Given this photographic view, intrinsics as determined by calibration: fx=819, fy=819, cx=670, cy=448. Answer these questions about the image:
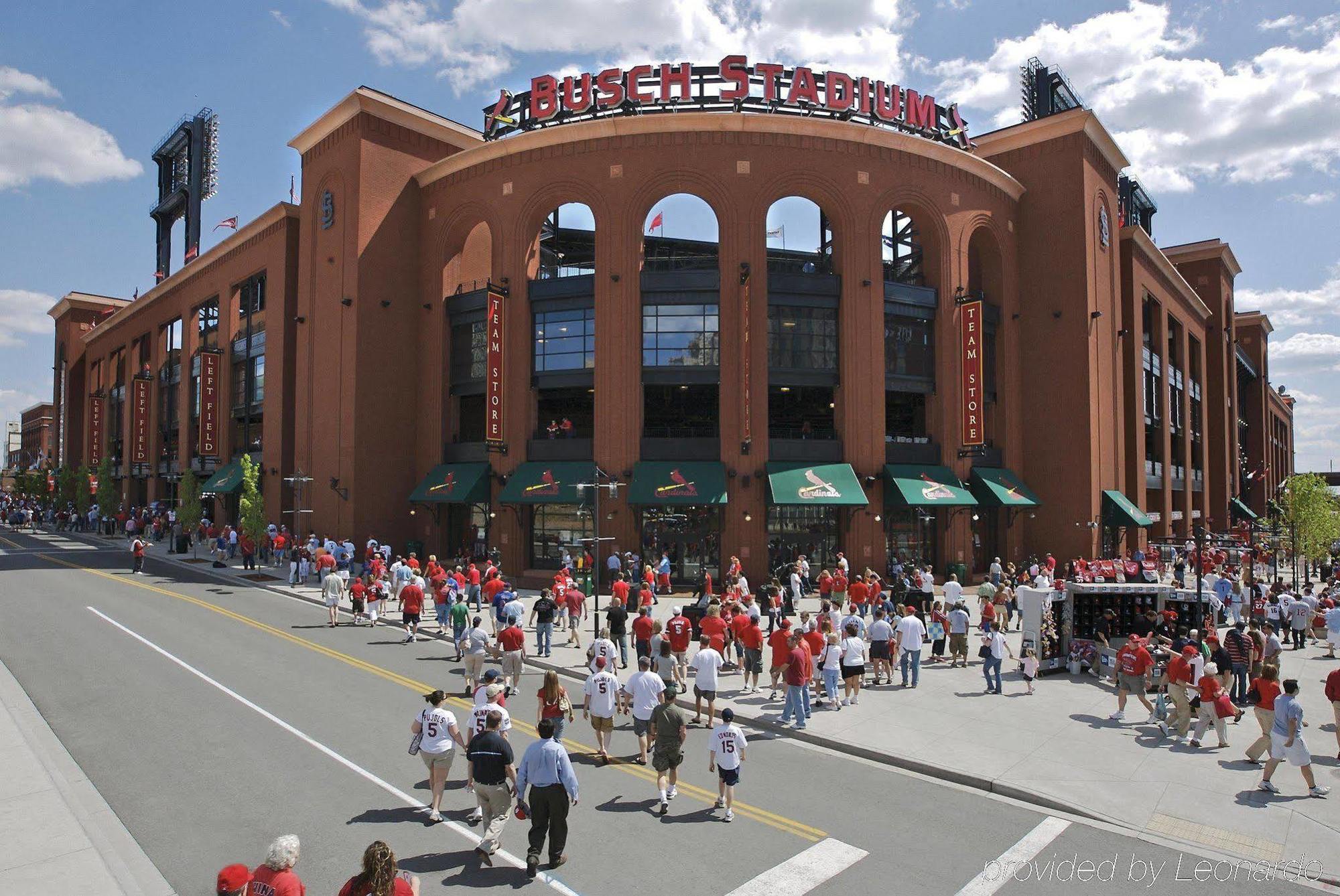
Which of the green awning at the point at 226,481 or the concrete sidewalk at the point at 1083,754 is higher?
the green awning at the point at 226,481

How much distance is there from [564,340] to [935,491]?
16980 mm

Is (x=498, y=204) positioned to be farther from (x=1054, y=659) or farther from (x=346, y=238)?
(x=1054, y=659)

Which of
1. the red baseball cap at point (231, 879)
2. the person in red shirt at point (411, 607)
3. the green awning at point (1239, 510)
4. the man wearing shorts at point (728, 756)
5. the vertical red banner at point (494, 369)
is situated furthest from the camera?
the green awning at point (1239, 510)

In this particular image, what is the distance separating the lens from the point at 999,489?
36.0 meters

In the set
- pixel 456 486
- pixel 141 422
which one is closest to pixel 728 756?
pixel 456 486

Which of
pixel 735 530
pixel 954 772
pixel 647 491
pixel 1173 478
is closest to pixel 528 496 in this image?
pixel 647 491

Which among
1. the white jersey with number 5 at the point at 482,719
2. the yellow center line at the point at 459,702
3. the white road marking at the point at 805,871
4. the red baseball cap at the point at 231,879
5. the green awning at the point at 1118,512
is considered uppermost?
the green awning at the point at 1118,512

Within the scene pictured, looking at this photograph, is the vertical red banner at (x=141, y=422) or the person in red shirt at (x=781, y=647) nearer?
the person in red shirt at (x=781, y=647)

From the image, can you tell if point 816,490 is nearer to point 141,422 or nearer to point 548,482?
point 548,482

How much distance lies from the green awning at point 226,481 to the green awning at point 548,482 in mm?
19117

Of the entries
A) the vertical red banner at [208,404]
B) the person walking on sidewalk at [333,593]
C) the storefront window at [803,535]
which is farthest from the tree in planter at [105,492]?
the storefront window at [803,535]

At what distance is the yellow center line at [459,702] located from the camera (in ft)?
32.5

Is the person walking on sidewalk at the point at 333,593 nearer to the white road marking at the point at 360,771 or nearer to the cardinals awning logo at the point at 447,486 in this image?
the white road marking at the point at 360,771

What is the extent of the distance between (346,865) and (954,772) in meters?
8.12
